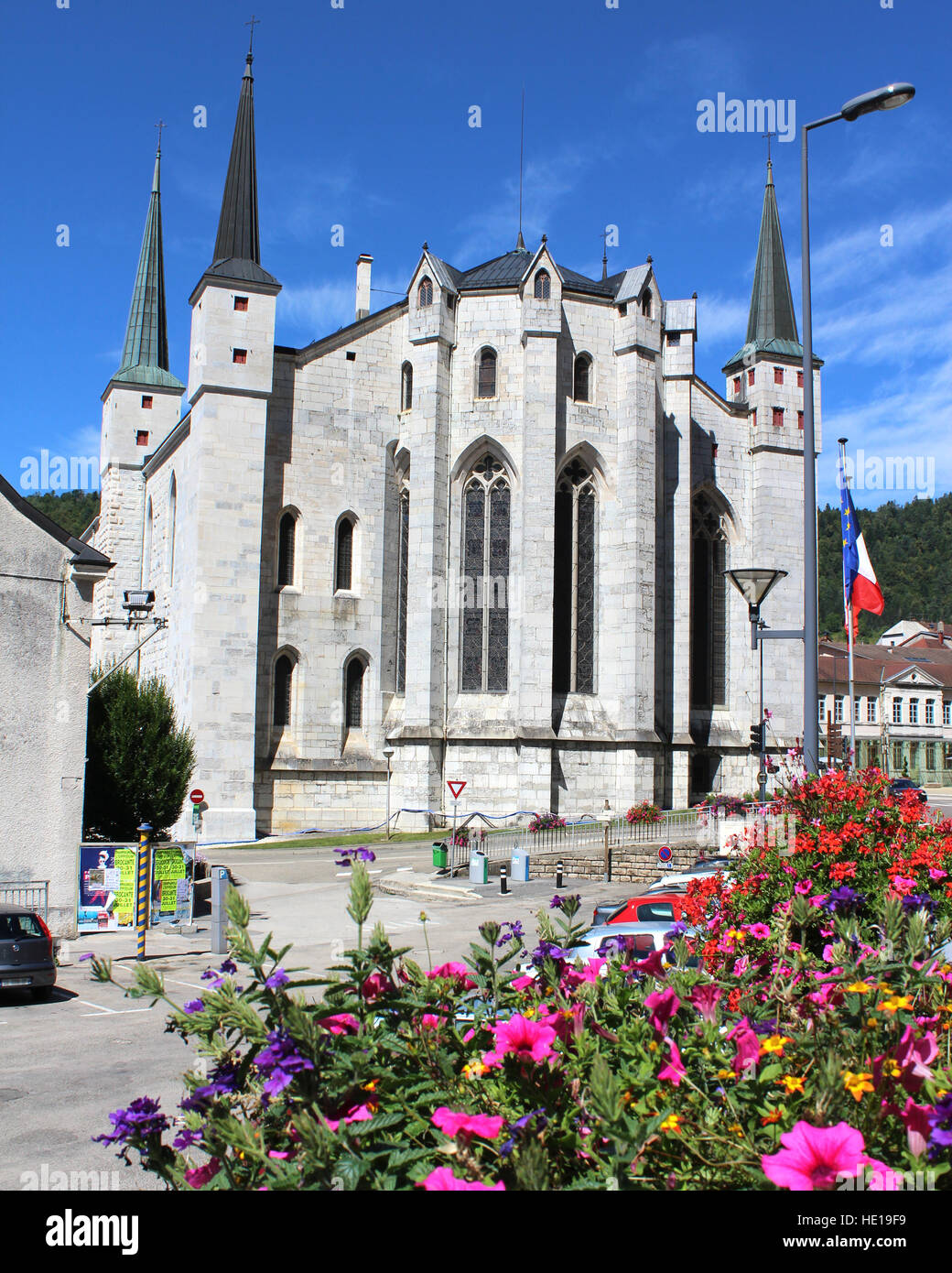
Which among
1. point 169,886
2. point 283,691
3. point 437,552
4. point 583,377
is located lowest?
point 169,886

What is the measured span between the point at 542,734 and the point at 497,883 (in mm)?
8182

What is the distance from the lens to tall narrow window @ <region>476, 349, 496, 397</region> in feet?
116

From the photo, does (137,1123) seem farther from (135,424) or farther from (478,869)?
(135,424)

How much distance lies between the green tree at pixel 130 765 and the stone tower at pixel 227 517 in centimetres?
447

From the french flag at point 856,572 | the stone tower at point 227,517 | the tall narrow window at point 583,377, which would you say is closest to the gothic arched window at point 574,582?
the tall narrow window at point 583,377

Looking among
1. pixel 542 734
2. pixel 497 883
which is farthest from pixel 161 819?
pixel 542 734

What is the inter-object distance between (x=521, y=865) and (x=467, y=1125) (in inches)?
919

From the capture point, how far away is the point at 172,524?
38750 mm

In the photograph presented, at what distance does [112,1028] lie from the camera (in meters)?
11.8

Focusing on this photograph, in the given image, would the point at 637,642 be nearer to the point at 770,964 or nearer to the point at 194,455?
the point at 194,455

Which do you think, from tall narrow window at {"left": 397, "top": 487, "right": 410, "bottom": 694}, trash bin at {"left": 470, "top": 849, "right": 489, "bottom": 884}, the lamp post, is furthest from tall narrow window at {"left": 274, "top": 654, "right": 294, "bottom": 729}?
the lamp post

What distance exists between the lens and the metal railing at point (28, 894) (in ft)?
56.6

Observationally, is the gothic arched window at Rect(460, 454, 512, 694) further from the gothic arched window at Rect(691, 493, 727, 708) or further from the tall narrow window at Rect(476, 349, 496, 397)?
the gothic arched window at Rect(691, 493, 727, 708)

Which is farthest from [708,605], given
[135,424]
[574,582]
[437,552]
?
[135,424]
